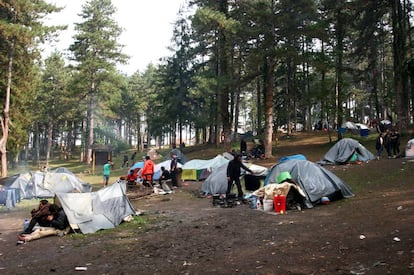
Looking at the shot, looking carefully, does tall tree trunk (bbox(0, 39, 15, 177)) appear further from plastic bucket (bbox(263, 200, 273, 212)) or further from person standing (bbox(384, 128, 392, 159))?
person standing (bbox(384, 128, 392, 159))

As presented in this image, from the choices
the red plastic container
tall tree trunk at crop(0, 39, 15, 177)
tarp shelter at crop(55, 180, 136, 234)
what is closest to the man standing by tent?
the red plastic container

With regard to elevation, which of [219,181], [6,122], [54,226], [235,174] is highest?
[6,122]

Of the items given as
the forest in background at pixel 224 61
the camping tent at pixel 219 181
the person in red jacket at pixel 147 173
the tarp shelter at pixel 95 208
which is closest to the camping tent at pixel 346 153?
the forest in background at pixel 224 61

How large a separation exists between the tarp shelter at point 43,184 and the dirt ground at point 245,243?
663 centimetres

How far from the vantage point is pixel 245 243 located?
7.99 metres

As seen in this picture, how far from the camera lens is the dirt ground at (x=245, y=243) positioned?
6230 mm

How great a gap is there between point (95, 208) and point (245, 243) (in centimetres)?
537

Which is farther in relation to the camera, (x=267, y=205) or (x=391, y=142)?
(x=391, y=142)

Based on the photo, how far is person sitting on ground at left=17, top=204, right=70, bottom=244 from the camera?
9.96 meters

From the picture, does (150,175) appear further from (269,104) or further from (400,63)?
(400,63)

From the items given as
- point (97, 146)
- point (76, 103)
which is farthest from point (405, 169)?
point (76, 103)

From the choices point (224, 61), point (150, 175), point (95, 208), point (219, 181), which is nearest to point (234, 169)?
point (219, 181)

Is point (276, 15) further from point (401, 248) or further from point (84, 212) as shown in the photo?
point (401, 248)

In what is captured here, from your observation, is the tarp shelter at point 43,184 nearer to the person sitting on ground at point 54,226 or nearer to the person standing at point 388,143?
the person sitting on ground at point 54,226
